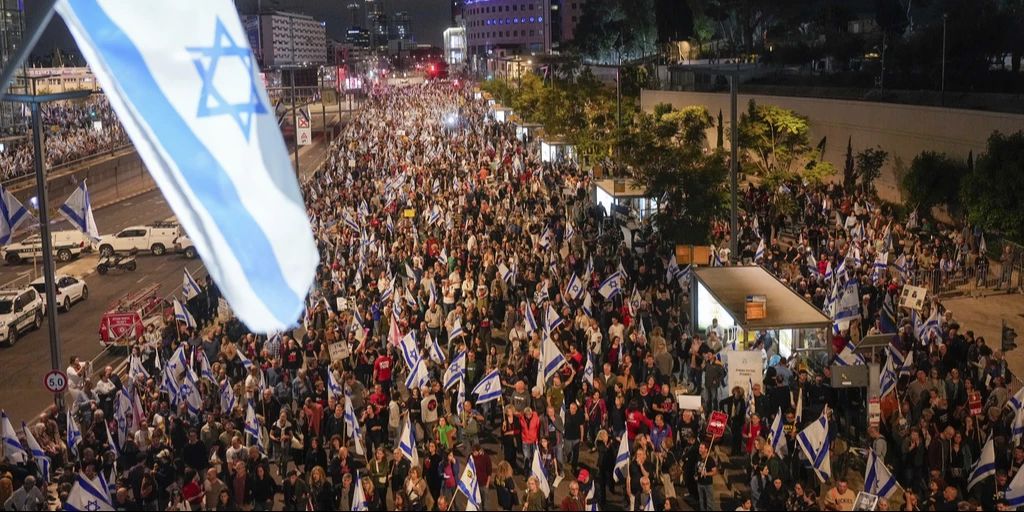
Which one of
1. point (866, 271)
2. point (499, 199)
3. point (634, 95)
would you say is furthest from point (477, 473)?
point (634, 95)

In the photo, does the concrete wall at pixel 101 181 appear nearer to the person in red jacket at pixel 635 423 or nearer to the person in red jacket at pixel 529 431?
the person in red jacket at pixel 529 431

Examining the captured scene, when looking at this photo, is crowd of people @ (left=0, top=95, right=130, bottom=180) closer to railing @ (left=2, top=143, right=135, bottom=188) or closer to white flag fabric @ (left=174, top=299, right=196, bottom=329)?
railing @ (left=2, top=143, right=135, bottom=188)

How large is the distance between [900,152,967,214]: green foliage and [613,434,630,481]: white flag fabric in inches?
905

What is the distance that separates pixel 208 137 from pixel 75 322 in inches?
992

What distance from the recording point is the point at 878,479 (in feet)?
40.1

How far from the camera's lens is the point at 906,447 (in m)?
14.1

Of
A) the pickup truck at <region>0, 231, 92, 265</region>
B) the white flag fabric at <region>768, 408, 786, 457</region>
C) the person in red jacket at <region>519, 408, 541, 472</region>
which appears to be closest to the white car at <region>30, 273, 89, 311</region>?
the pickup truck at <region>0, 231, 92, 265</region>

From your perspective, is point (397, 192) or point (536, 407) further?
point (397, 192)

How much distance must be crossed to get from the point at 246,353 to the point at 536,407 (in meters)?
5.98

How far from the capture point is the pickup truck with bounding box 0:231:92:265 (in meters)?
37.8

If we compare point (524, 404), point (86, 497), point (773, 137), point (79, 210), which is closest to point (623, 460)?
point (524, 404)

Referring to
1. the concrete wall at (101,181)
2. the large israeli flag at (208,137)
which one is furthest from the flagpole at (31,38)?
the concrete wall at (101,181)

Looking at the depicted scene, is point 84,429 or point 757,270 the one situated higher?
point 757,270

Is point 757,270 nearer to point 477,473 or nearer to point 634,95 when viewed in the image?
point 477,473
